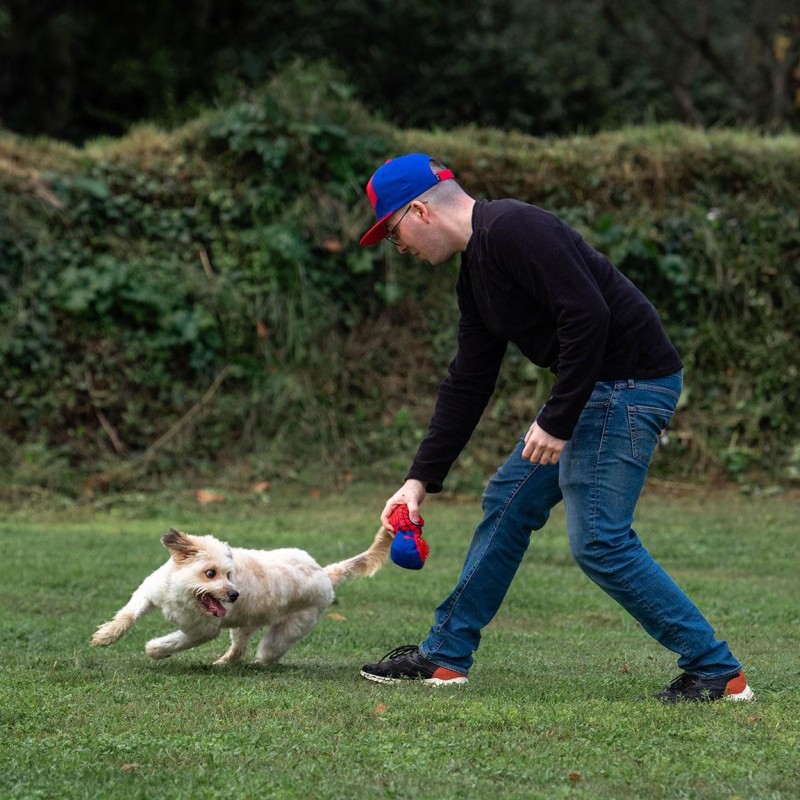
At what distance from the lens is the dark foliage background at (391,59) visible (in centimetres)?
2088

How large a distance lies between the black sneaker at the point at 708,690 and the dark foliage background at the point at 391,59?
1552cm

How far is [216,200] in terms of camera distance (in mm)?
13773

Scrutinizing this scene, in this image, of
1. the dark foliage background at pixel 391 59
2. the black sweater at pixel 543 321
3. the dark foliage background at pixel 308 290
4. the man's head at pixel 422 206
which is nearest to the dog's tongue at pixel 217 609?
the black sweater at pixel 543 321

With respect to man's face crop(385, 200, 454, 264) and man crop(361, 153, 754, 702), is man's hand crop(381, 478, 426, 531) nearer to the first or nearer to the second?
man crop(361, 153, 754, 702)

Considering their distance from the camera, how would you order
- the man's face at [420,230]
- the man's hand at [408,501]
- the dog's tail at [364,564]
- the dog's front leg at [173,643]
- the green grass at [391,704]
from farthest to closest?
the dog's tail at [364,564], the dog's front leg at [173,643], the man's hand at [408,501], the man's face at [420,230], the green grass at [391,704]

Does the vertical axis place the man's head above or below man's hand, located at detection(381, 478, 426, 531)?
above

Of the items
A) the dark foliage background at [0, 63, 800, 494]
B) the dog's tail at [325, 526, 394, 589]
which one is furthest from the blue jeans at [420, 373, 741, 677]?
the dark foliage background at [0, 63, 800, 494]

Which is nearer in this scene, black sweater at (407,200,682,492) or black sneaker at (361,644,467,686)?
black sweater at (407,200,682,492)

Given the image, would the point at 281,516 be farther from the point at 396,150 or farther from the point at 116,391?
the point at 396,150

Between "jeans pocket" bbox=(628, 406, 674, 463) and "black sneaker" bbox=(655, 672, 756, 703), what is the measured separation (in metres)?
0.91

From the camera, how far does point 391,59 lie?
21.9 meters

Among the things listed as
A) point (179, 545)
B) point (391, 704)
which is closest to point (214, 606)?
point (179, 545)

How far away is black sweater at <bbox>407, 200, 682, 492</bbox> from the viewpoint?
4.78 m

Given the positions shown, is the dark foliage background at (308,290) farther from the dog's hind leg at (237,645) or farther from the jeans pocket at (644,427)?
the jeans pocket at (644,427)
